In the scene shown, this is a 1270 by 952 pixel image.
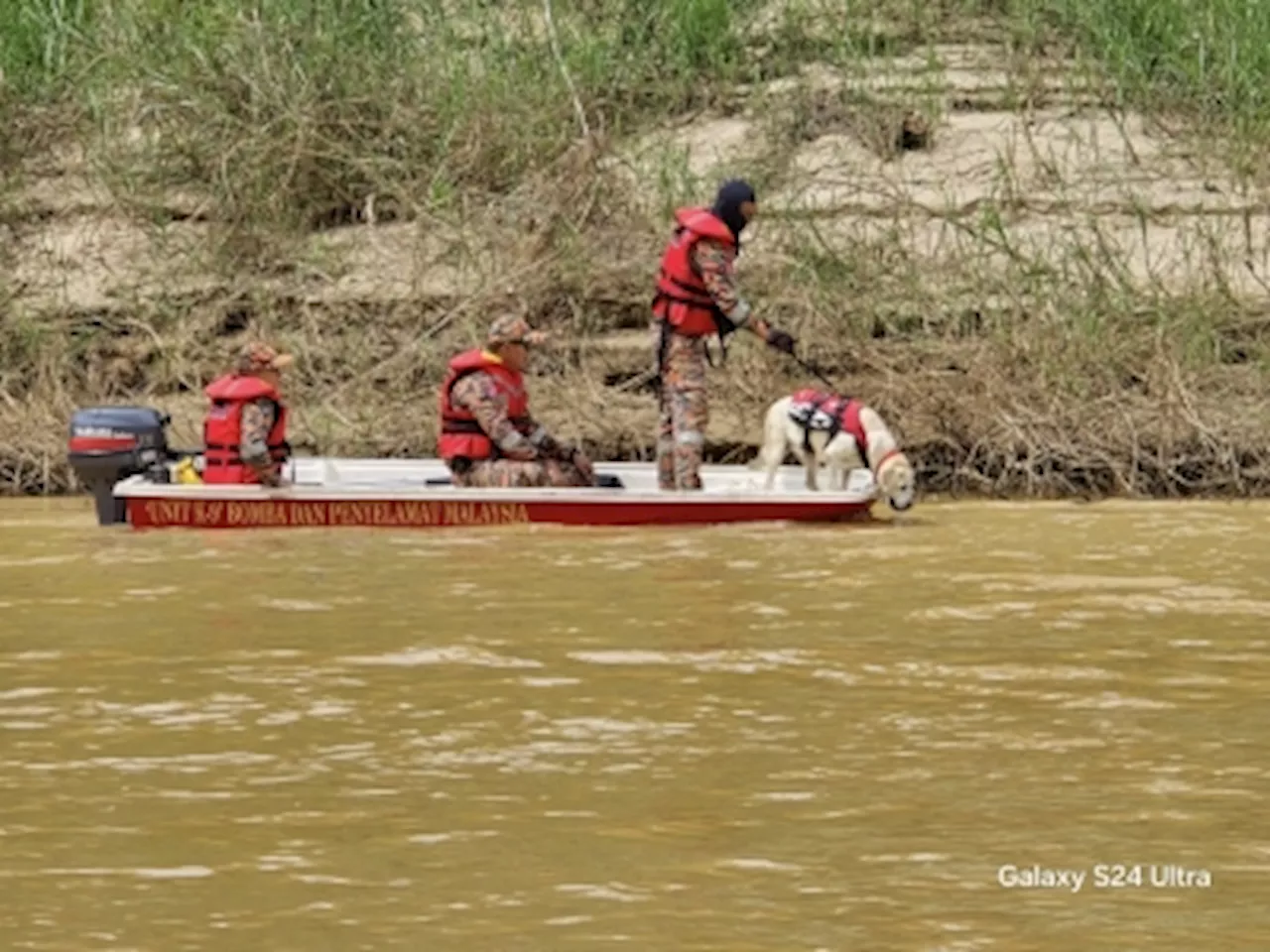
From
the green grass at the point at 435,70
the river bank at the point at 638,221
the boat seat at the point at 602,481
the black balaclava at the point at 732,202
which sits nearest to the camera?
the black balaclava at the point at 732,202

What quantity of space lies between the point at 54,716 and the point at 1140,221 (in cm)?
945

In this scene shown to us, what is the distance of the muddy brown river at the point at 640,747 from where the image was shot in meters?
7.13

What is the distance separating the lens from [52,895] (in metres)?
7.30

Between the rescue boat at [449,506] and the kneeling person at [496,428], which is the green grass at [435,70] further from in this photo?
the rescue boat at [449,506]

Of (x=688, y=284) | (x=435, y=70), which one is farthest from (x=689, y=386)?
(x=435, y=70)

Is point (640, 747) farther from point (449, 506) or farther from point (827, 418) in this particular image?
point (827, 418)

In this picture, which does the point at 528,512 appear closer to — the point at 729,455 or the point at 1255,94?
the point at 729,455

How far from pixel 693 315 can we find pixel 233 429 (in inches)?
82.5

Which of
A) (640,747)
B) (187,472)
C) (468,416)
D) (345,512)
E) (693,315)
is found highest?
(693,315)

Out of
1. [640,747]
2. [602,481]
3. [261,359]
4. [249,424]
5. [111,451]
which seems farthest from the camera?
[602,481]

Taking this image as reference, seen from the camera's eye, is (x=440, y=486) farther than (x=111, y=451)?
No

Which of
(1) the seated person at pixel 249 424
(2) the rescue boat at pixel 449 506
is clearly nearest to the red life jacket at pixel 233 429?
(1) the seated person at pixel 249 424

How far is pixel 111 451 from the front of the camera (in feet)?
49.1

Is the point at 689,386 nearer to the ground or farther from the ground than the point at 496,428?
farther from the ground
